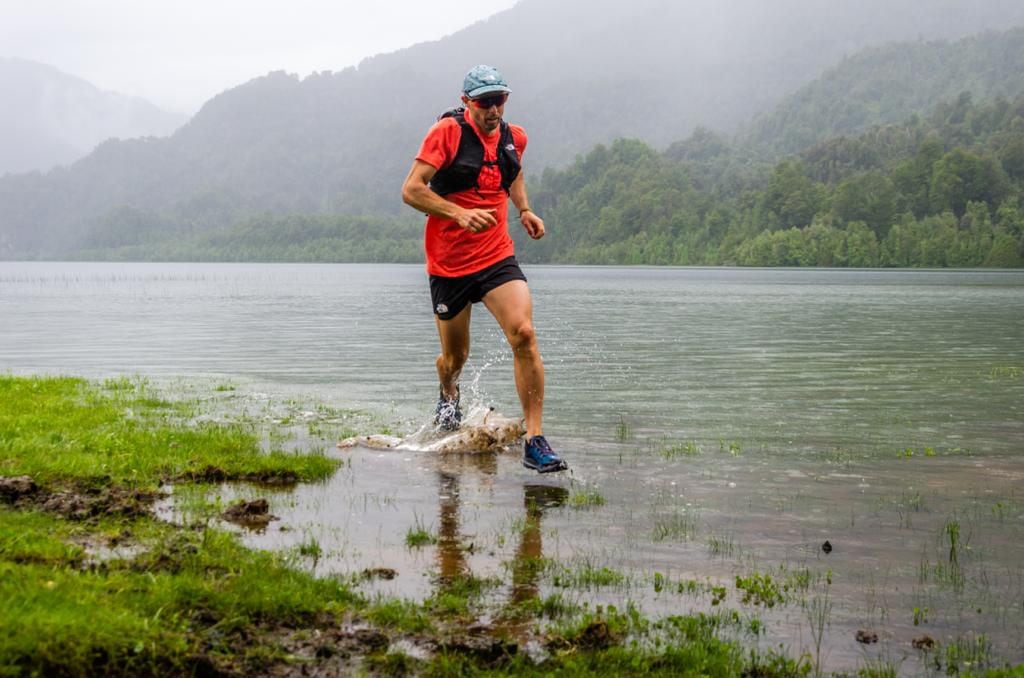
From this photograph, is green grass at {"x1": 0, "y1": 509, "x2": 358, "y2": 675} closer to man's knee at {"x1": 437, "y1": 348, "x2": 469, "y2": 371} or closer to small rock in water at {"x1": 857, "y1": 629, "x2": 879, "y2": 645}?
small rock in water at {"x1": 857, "y1": 629, "x2": 879, "y2": 645}

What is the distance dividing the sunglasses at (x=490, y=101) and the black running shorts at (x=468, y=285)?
147cm

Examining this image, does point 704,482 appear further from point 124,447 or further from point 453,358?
point 124,447

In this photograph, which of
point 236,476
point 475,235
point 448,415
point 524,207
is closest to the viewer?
point 236,476

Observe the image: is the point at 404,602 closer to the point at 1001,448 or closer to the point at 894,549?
the point at 894,549

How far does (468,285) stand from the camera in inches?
397

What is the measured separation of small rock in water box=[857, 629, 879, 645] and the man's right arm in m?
5.16

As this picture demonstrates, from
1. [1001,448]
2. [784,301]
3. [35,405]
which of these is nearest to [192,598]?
[35,405]

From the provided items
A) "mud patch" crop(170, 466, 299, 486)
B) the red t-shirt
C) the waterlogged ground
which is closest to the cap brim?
the red t-shirt

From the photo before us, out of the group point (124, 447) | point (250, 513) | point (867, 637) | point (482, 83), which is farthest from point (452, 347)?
point (867, 637)

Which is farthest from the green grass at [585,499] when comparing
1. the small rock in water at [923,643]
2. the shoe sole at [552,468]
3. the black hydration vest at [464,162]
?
the small rock in water at [923,643]

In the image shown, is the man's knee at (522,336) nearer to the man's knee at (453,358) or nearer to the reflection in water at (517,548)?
the reflection in water at (517,548)

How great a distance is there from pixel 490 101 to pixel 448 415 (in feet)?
13.3

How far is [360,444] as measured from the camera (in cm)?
1146

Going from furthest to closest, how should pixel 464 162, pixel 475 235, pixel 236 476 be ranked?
1. pixel 475 235
2. pixel 464 162
3. pixel 236 476
